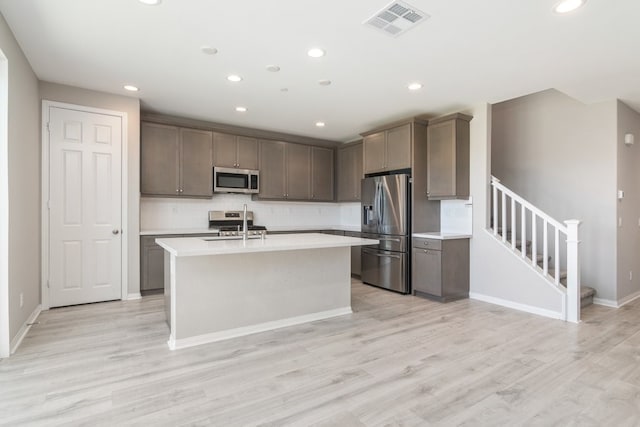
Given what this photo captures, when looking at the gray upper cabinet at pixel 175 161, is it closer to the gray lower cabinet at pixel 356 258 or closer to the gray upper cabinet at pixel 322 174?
the gray upper cabinet at pixel 322 174

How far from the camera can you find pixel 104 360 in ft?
8.56

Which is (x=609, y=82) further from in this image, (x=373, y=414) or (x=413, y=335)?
(x=373, y=414)

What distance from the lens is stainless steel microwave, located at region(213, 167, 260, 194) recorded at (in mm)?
5309

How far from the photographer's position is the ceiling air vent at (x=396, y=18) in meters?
2.34

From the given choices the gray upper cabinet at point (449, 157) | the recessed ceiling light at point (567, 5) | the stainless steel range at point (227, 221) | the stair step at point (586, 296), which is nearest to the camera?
the recessed ceiling light at point (567, 5)

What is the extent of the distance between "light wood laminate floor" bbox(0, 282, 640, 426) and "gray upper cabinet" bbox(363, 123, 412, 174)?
2.29 metres

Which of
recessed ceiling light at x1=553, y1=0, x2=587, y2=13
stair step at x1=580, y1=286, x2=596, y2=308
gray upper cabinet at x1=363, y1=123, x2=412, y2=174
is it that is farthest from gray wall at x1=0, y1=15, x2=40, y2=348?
stair step at x1=580, y1=286, x2=596, y2=308

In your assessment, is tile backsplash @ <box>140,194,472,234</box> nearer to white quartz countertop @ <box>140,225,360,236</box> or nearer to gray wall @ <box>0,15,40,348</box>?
white quartz countertop @ <box>140,225,360,236</box>

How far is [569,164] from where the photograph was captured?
464 cm

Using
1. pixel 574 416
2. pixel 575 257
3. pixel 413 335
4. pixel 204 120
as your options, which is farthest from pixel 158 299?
pixel 575 257

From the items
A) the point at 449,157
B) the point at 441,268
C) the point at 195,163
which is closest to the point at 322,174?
the point at 195,163

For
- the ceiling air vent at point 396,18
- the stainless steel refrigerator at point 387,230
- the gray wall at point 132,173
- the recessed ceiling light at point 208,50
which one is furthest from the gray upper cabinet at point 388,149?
the gray wall at point 132,173

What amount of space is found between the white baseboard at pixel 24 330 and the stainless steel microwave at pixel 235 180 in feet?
8.43

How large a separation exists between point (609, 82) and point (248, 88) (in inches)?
153
